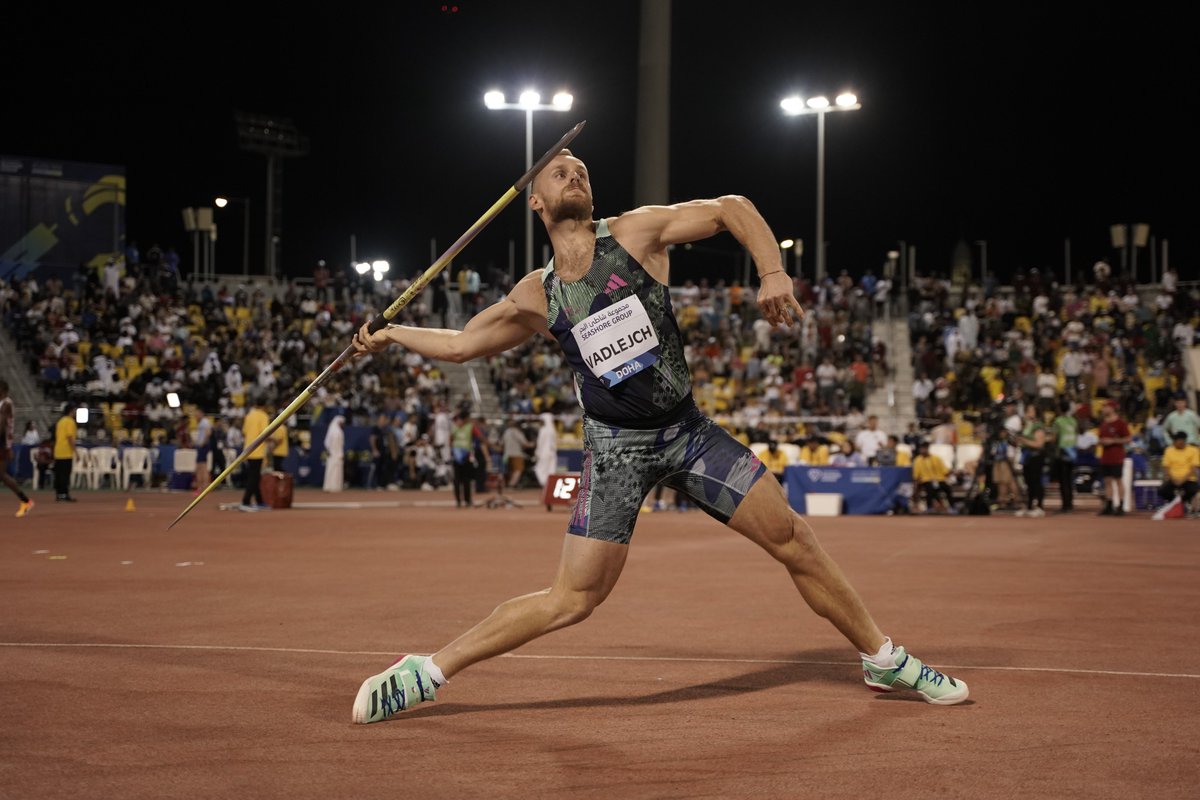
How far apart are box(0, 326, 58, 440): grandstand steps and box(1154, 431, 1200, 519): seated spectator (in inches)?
1003

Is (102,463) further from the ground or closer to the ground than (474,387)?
closer to the ground

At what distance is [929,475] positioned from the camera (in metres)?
23.7

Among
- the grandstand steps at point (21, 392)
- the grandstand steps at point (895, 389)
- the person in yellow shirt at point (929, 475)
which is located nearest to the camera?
the person in yellow shirt at point (929, 475)

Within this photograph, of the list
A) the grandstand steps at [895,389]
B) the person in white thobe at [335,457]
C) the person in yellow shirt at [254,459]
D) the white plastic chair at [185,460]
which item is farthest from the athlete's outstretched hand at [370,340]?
the white plastic chair at [185,460]

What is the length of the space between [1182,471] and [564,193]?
61.2ft

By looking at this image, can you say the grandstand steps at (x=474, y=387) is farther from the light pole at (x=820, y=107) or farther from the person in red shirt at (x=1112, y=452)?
the person in red shirt at (x=1112, y=452)

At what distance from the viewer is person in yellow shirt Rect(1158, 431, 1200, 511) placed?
70.8 ft

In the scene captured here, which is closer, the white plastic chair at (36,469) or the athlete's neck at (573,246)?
the athlete's neck at (573,246)

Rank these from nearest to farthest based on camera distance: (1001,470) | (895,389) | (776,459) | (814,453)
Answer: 1. (1001,470)
2. (776,459)
3. (814,453)
4. (895,389)

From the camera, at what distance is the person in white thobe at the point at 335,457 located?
31797 mm

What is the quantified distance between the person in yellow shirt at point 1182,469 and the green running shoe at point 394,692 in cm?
1862

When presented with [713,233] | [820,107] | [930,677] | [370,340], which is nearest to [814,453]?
[820,107]

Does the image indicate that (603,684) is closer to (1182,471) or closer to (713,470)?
(713,470)

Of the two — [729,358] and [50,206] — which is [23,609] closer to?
[729,358]
